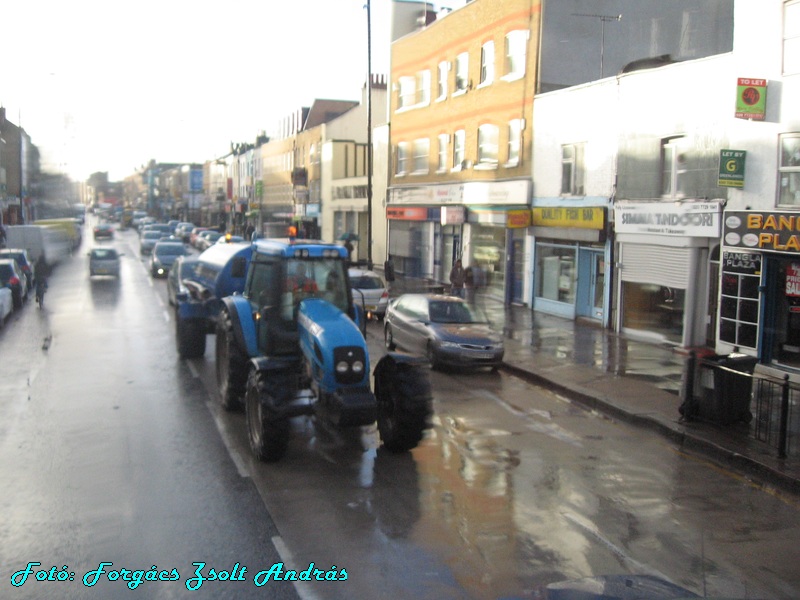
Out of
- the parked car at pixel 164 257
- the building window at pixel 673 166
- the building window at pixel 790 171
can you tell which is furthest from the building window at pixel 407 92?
the building window at pixel 790 171

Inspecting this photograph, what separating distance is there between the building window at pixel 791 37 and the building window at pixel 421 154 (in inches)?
760

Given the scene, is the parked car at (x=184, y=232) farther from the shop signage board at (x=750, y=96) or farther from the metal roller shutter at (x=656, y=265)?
the shop signage board at (x=750, y=96)

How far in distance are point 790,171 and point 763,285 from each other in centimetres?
235

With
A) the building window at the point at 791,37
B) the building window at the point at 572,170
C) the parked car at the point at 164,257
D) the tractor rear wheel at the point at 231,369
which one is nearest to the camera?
the tractor rear wheel at the point at 231,369

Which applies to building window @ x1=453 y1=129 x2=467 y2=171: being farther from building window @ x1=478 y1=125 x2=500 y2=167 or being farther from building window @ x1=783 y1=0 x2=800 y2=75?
building window @ x1=783 y1=0 x2=800 y2=75

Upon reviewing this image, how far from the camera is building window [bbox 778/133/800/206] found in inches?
618

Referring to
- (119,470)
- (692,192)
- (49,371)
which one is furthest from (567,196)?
(119,470)

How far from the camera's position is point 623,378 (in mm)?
15633

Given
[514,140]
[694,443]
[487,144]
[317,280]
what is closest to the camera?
[317,280]

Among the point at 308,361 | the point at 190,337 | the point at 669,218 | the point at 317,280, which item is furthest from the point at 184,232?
the point at 308,361

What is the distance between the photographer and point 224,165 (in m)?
97.4

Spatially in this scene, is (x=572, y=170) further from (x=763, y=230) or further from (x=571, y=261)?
(x=763, y=230)

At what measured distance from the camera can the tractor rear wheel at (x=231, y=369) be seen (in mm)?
12047

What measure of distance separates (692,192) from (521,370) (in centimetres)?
625
